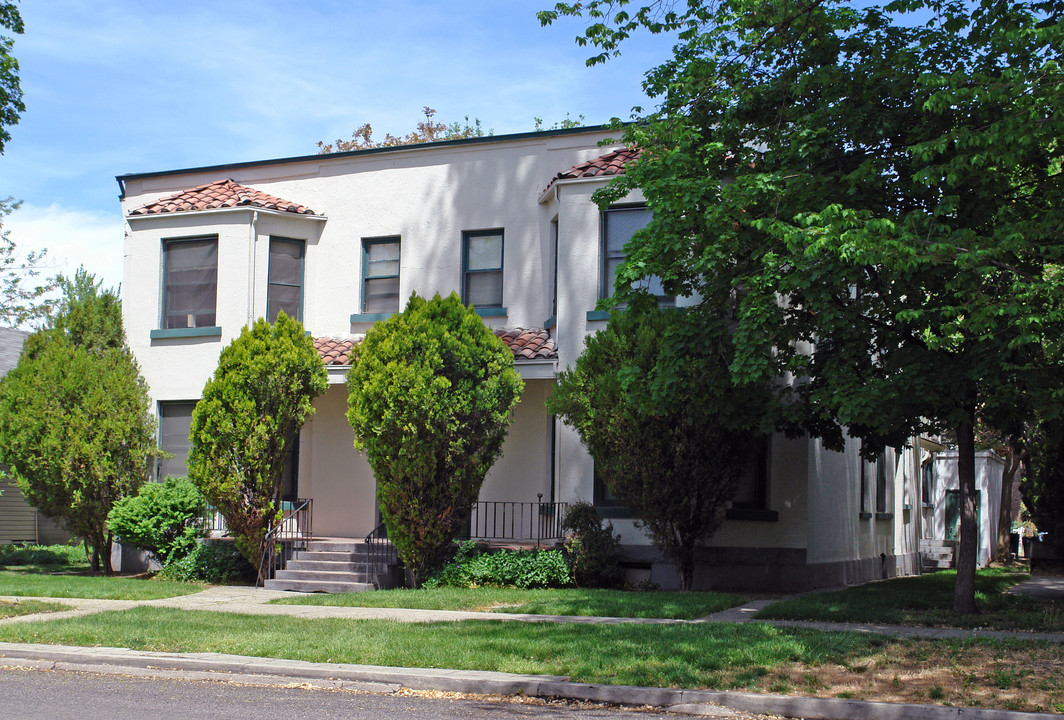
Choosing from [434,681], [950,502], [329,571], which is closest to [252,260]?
[329,571]

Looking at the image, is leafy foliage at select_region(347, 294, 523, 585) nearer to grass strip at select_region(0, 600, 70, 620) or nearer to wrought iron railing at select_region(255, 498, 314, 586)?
wrought iron railing at select_region(255, 498, 314, 586)

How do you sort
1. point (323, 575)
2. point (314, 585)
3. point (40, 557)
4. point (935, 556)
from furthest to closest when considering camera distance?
point (935, 556) → point (40, 557) → point (323, 575) → point (314, 585)

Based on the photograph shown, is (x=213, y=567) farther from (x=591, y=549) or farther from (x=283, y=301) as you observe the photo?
(x=591, y=549)

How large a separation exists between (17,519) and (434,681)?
2203cm

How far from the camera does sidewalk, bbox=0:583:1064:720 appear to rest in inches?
307

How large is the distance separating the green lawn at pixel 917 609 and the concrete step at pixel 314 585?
6.49 metres

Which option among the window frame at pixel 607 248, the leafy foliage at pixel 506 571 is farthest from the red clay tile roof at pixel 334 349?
the window frame at pixel 607 248

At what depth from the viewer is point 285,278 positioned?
2000cm

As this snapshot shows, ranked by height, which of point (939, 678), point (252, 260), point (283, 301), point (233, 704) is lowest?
point (233, 704)

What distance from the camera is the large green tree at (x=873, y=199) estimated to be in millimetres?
10312

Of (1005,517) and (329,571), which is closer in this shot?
(329,571)

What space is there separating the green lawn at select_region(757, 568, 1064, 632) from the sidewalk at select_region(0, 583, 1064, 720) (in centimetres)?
47

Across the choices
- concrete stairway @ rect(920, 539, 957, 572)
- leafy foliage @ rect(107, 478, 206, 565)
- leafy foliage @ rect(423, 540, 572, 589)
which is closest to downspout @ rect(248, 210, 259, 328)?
leafy foliage @ rect(107, 478, 206, 565)

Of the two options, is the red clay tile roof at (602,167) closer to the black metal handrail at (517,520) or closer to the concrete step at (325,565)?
the black metal handrail at (517,520)
